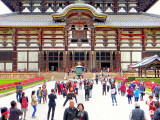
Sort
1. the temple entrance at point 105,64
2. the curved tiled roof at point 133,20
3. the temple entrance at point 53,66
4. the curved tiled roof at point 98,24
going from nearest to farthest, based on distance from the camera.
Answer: the curved tiled roof at point 98,24 → the curved tiled roof at point 133,20 → the temple entrance at point 105,64 → the temple entrance at point 53,66

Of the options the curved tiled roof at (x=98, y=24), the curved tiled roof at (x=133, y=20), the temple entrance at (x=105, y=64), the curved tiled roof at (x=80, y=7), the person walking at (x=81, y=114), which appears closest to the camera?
the person walking at (x=81, y=114)

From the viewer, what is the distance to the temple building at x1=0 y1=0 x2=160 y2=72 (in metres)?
45.4

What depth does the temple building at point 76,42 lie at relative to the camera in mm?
45375

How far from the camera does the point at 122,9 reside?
52594 mm

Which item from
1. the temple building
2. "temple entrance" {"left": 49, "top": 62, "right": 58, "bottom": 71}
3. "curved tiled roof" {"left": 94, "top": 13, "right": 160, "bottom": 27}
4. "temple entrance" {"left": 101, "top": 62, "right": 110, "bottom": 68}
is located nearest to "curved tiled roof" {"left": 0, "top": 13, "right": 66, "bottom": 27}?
the temple building

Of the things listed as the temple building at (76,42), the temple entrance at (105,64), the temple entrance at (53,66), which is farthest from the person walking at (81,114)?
the temple entrance at (53,66)

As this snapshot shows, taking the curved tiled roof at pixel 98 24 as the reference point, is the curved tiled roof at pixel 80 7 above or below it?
above

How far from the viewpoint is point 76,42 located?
155 ft

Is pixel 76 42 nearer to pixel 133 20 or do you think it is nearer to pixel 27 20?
pixel 27 20

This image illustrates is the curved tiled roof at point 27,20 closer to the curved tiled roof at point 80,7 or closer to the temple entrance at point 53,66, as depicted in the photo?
the curved tiled roof at point 80,7

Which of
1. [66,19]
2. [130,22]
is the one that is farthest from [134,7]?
[66,19]

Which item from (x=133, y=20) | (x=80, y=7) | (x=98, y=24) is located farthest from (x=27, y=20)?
(x=133, y=20)

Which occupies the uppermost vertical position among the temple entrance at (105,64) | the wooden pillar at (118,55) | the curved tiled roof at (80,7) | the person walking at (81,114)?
the curved tiled roof at (80,7)

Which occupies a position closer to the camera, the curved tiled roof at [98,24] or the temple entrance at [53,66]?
the curved tiled roof at [98,24]
